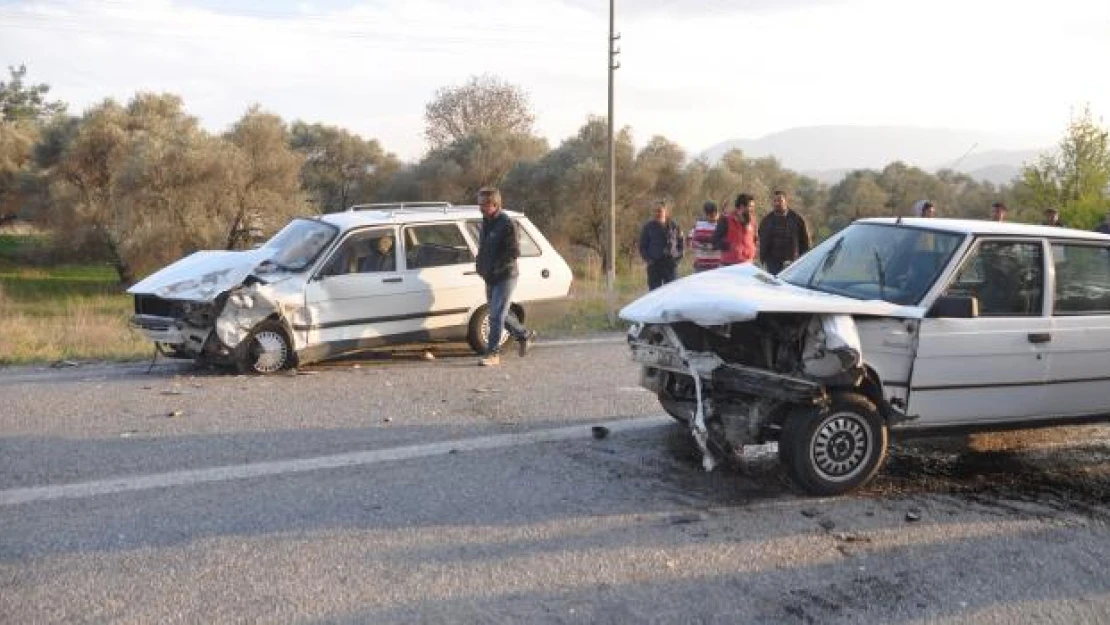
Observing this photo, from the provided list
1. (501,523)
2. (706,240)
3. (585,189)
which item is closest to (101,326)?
(706,240)

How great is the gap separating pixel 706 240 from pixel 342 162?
38933 mm

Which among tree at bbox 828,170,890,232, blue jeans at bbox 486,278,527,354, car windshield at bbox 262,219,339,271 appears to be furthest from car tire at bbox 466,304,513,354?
tree at bbox 828,170,890,232

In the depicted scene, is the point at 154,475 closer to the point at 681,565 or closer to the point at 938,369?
the point at 681,565

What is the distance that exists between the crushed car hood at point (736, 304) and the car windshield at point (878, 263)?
21cm

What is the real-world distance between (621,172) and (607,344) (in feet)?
87.0

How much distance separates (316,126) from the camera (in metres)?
49.6

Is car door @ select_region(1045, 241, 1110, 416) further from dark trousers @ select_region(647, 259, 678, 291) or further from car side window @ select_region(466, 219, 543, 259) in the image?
dark trousers @ select_region(647, 259, 678, 291)

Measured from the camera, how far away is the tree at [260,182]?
3591cm

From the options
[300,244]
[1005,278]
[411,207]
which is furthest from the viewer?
[411,207]

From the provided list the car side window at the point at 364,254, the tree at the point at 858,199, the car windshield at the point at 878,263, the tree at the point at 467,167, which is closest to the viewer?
the car windshield at the point at 878,263

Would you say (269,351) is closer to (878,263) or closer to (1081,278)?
(878,263)

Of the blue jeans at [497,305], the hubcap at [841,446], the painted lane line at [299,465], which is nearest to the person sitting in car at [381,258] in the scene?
the blue jeans at [497,305]

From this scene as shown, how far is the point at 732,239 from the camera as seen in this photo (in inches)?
482

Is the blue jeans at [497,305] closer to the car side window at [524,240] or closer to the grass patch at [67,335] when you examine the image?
the car side window at [524,240]
